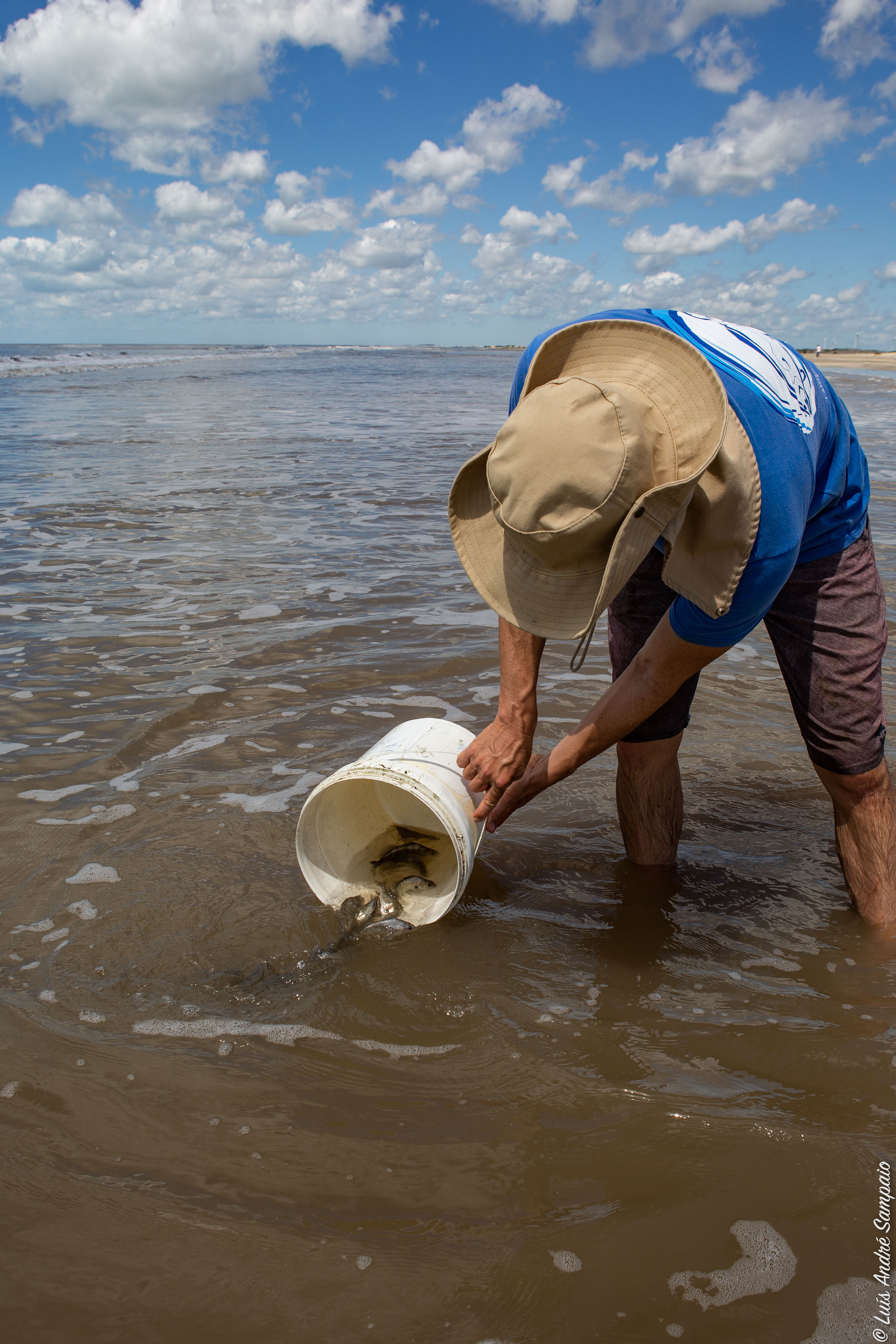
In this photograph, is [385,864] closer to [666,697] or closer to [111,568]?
[666,697]

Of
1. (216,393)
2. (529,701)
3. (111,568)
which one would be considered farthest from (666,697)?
(216,393)

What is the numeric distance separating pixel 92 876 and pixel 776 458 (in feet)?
7.86

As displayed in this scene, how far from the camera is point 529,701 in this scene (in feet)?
7.86

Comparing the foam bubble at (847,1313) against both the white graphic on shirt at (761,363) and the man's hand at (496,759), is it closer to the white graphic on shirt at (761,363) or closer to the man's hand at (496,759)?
the man's hand at (496,759)

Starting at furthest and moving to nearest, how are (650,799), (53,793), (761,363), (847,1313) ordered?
(53,793), (650,799), (761,363), (847,1313)

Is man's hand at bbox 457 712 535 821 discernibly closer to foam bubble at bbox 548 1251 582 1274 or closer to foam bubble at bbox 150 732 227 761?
foam bubble at bbox 548 1251 582 1274

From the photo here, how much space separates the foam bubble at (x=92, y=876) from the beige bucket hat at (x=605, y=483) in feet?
5.46

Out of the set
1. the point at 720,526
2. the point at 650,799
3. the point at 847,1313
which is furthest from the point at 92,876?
the point at 847,1313

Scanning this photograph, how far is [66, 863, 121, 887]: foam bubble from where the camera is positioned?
2863 millimetres

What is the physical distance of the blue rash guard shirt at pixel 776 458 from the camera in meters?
1.98

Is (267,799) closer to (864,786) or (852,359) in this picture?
(864,786)

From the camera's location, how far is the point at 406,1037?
88.5 inches

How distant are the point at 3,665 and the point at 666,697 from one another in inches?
142

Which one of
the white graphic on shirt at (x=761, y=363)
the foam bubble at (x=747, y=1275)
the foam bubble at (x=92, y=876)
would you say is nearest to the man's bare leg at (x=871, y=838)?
the white graphic on shirt at (x=761, y=363)
